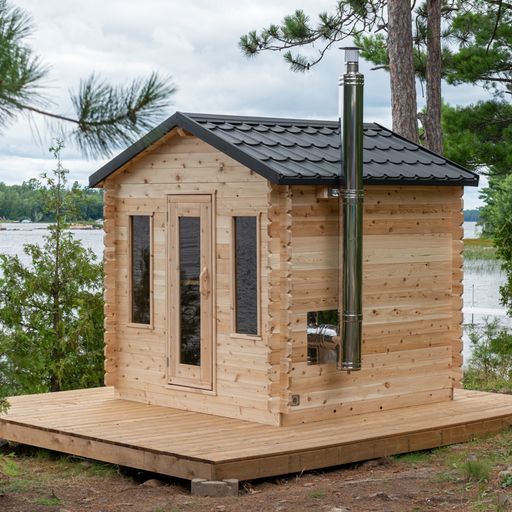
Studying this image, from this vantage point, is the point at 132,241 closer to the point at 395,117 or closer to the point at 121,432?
the point at 121,432

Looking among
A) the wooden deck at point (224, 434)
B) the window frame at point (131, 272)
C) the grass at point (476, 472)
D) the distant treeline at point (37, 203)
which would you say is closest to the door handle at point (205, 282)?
the window frame at point (131, 272)

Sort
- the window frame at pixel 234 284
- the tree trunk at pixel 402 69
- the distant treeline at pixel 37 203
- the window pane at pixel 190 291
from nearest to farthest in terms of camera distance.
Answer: the window frame at pixel 234 284, the window pane at pixel 190 291, the distant treeline at pixel 37 203, the tree trunk at pixel 402 69

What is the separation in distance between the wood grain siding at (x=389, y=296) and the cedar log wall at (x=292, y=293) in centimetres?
1

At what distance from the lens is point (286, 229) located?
888 cm

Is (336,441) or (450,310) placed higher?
(450,310)

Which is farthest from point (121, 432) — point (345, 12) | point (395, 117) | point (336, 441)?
point (345, 12)

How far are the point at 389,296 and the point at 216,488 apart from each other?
107 inches

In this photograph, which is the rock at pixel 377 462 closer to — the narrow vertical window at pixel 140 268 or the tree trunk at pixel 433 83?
the narrow vertical window at pixel 140 268

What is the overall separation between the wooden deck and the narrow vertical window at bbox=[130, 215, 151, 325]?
0.84 m

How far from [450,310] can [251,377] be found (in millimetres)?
2166

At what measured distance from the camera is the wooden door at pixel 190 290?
9547 millimetres

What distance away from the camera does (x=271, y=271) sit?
893cm

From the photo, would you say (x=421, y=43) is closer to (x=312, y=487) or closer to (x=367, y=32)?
(x=367, y=32)

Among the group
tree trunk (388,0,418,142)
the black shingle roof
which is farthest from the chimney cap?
tree trunk (388,0,418,142)
